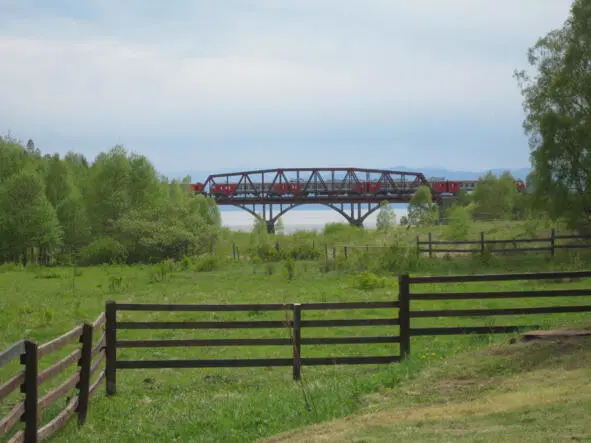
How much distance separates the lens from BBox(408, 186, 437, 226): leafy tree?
248 ft

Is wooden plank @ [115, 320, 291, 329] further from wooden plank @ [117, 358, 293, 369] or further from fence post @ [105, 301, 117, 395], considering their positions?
wooden plank @ [117, 358, 293, 369]

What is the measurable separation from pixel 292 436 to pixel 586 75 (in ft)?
112

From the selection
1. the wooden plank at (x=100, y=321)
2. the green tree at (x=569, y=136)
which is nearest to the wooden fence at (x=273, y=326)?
the wooden plank at (x=100, y=321)

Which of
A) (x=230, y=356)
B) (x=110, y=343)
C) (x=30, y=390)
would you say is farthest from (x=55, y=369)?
(x=230, y=356)

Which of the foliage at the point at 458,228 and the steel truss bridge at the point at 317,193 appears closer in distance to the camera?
the foliage at the point at 458,228

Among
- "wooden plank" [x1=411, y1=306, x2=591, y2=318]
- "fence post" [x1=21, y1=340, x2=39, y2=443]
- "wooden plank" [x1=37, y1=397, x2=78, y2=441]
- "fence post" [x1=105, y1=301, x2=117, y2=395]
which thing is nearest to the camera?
"fence post" [x1=21, y1=340, x2=39, y2=443]

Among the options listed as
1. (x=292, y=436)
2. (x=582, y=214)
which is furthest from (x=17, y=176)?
(x=292, y=436)

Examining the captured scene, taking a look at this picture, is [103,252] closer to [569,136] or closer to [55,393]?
[569,136]

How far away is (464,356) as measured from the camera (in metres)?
11.7

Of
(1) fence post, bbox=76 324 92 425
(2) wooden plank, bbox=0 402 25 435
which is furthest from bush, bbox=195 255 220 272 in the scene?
(2) wooden plank, bbox=0 402 25 435

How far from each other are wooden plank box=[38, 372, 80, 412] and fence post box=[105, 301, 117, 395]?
1701 millimetres

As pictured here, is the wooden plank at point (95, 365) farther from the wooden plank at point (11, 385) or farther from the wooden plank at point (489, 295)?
the wooden plank at point (489, 295)

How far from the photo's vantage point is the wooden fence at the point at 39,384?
7.65 meters

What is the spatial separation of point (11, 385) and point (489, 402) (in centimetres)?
524
